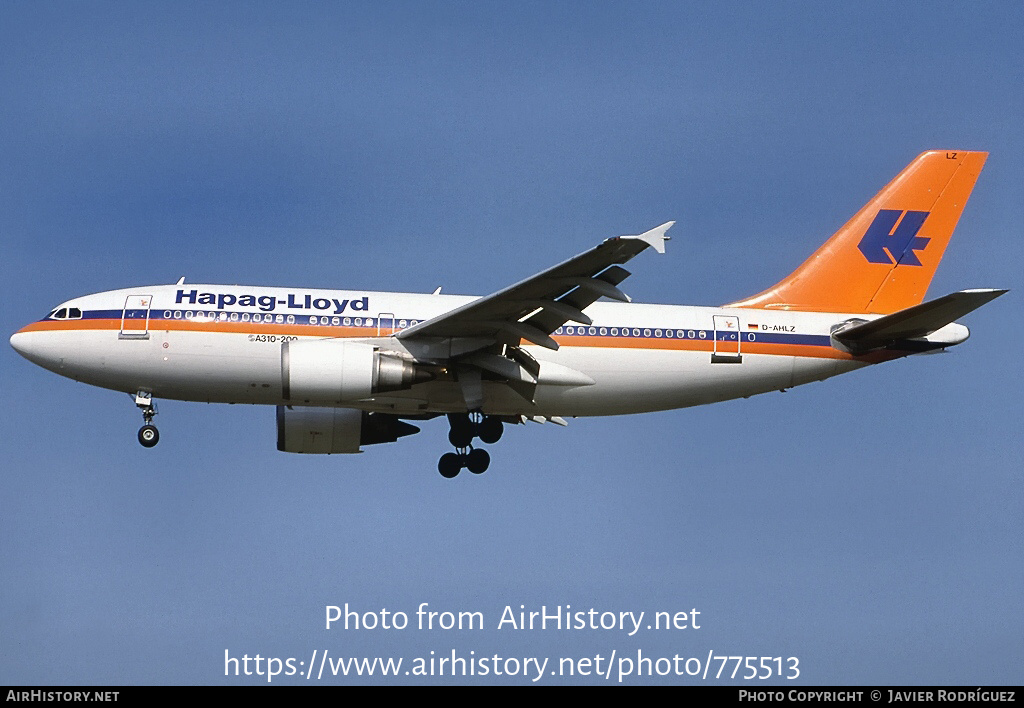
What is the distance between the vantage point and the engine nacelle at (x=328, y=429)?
117ft

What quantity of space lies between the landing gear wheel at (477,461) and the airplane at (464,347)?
35 millimetres

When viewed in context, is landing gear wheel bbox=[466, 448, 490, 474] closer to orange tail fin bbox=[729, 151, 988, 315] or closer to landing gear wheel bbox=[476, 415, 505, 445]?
landing gear wheel bbox=[476, 415, 505, 445]

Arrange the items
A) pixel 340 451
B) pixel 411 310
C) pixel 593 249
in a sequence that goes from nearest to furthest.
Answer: pixel 593 249 → pixel 411 310 → pixel 340 451

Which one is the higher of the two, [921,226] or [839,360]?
[921,226]

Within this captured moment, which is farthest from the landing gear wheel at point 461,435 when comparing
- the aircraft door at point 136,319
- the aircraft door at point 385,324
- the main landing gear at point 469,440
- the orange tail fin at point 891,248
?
the aircraft door at point 136,319

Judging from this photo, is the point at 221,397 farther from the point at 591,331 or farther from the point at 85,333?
the point at 591,331

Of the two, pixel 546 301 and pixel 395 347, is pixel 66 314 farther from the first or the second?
pixel 546 301

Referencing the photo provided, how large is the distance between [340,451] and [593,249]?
1091 centimetres

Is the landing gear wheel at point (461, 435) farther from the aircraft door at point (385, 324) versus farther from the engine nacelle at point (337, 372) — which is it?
the aircraft door at point (385, 324)

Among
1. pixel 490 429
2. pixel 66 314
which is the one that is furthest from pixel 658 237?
pixel 66 314

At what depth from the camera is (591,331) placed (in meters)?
33.5

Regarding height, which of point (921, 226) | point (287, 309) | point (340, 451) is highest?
point (921, 226)

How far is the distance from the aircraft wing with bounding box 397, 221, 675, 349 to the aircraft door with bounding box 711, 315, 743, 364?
13.7 ft

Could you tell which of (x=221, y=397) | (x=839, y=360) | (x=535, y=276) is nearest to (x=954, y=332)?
(x=839, y=360)
